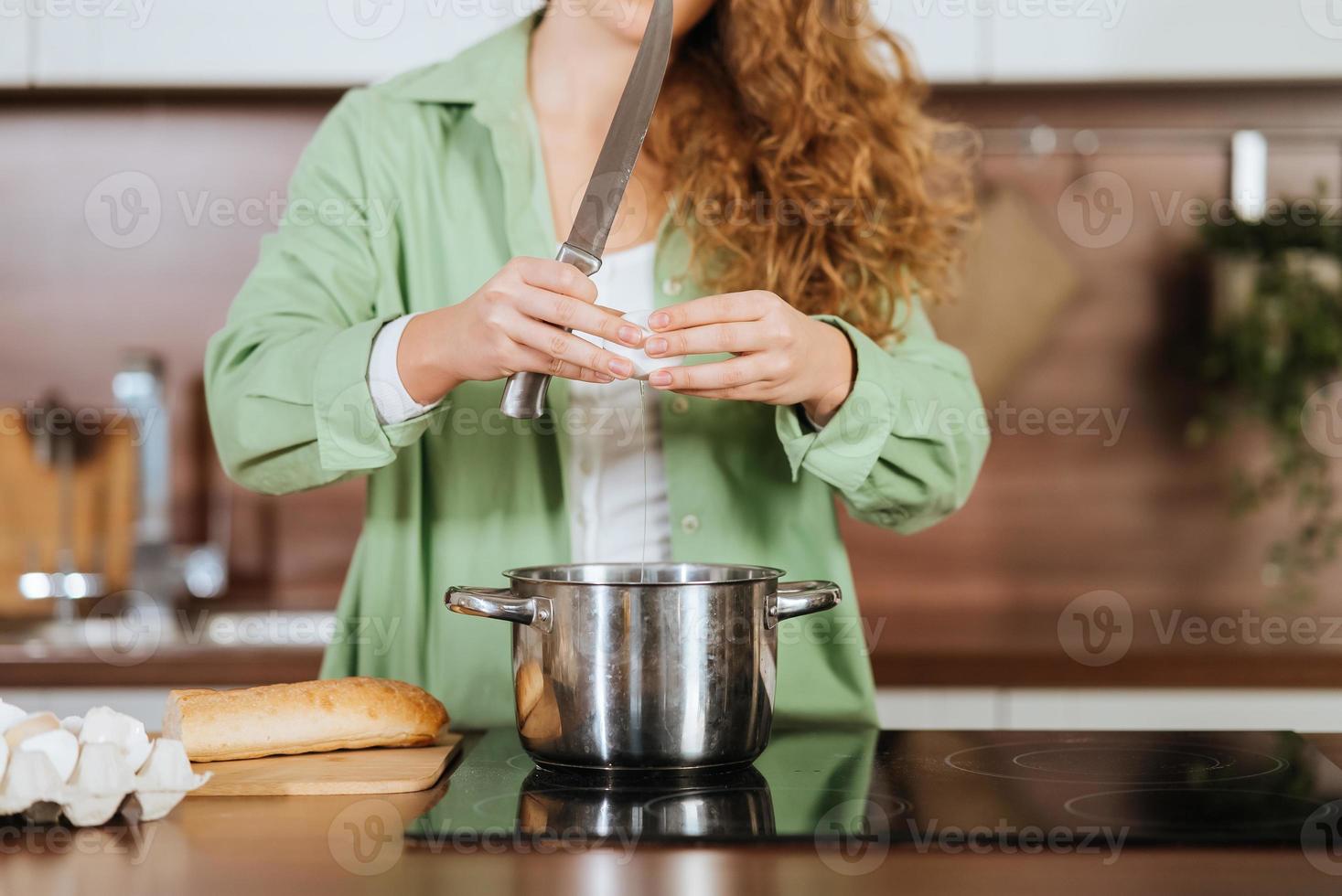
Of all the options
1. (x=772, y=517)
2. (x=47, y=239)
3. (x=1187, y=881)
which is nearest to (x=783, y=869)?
(x=1187, y=881)

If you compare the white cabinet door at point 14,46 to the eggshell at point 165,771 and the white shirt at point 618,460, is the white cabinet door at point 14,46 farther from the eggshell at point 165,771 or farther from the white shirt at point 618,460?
the eggshell at point 165,771

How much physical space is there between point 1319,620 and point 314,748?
175 centimetres

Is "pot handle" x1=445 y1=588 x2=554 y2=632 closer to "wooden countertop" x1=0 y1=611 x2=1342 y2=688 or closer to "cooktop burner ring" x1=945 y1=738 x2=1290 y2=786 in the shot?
"cooktop burner ring" x1=945 y1=738 x2=1290 y2=786

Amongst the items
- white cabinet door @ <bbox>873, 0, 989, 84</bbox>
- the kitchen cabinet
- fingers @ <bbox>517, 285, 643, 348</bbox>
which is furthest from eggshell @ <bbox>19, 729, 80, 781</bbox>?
white cabinet door @ <bbox>873, 0, 989, 84</bbox>

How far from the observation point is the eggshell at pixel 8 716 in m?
0.65

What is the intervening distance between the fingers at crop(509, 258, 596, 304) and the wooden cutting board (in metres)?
0.29

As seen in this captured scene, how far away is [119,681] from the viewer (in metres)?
1.69

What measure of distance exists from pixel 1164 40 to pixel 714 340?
140cm

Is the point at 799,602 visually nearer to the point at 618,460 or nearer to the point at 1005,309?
the point at 618,460

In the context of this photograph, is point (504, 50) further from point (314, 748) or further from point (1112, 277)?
point (1112, 277)

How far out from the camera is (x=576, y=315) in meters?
0.78

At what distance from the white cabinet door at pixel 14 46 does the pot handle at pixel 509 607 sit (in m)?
1.61

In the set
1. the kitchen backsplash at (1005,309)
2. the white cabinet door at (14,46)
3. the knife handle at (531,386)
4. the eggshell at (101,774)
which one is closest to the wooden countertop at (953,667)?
the kitchen backsplash at (1005,309)

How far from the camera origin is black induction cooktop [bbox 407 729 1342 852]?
0.59 m
